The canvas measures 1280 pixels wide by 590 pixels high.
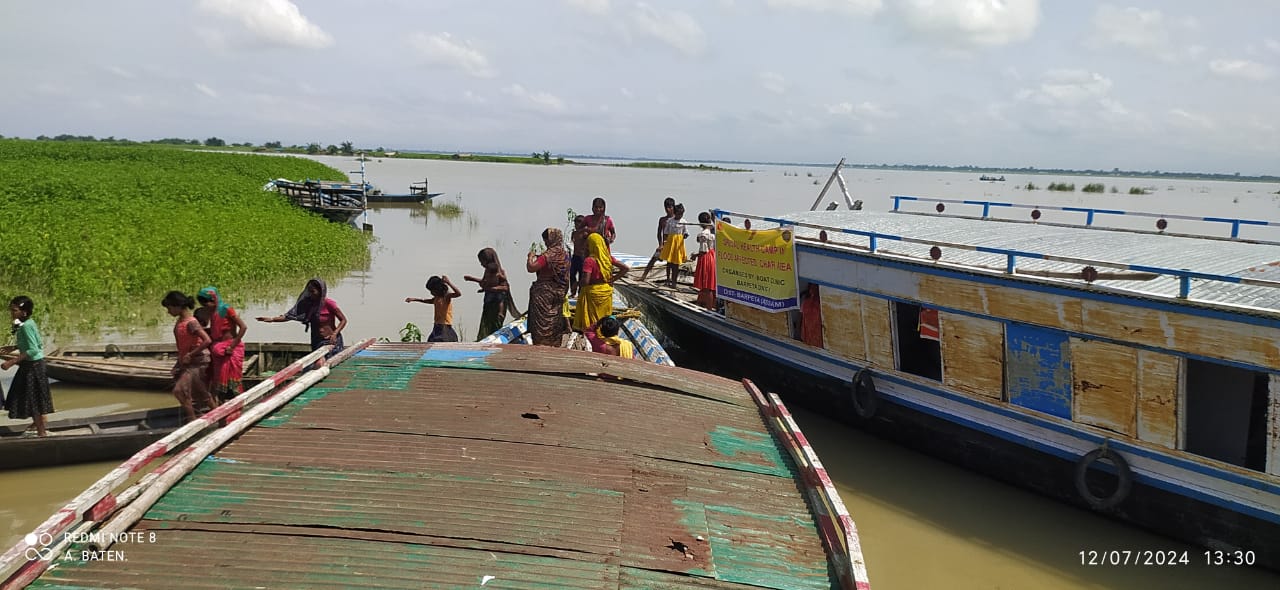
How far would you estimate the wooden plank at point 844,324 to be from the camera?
29.7ft

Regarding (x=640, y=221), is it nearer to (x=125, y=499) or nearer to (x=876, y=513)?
(x=876, y=513)

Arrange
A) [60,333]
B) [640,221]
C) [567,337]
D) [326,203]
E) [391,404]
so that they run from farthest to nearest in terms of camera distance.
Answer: [640,221] → [326,203] → [60,333] → [567,337] → [391,404]

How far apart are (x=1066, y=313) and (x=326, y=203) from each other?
2647 cm

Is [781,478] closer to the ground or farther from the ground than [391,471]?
closer to the ground

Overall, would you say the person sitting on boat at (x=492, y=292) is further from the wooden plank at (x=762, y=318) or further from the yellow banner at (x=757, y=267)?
the wooden plank at (x=762, y=318)

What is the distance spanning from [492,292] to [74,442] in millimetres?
4282

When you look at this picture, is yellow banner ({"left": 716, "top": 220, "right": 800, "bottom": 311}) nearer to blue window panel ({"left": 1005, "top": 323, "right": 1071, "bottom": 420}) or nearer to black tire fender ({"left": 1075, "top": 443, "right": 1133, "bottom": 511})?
blue window panel ({"left": 1005, "top": 323, "right": 1071, "bottom": 420})

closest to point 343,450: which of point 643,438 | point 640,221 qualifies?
point 643,438

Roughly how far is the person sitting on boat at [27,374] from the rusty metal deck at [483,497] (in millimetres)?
3762

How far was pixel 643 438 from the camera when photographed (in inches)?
186

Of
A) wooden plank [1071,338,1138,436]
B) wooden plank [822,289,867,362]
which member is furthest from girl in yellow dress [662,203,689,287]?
wooden plank [1071,338,1138,436]

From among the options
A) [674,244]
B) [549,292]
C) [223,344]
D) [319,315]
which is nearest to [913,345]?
[549,292]

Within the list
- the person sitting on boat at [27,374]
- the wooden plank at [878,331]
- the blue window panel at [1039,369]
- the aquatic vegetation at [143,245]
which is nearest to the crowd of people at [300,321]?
the person sitting on boat at [27,374]

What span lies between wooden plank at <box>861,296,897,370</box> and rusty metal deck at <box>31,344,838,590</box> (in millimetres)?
3816
